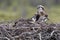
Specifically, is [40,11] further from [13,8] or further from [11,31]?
[13,8]

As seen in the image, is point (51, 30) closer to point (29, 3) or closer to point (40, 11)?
point (40, 11)

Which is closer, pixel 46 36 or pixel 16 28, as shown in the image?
pixel 46 36

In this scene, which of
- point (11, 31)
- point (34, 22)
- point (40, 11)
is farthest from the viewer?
point (40, 11)

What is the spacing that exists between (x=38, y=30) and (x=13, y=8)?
15.0 meters

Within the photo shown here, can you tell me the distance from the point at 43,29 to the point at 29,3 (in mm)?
15041

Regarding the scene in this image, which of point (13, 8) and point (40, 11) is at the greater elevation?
point (13, 8)

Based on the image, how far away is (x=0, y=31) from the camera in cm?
406

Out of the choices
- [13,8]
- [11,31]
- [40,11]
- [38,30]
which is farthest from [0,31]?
[13,8]

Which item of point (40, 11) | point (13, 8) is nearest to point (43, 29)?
point (40, 11)

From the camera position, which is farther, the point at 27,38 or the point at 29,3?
the point at 29,3

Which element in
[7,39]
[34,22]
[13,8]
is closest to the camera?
[7,39]

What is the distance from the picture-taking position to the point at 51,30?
4047 mm

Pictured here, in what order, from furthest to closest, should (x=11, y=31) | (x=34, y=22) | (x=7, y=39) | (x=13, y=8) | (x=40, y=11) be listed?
1. (x=13, y=8)
2. (x=40, y=11)
3. (x=34, y=22)
4. (x=11, y=31)
5. (x=7, y=39)

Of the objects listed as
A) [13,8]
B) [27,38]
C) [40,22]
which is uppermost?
[13,8]
